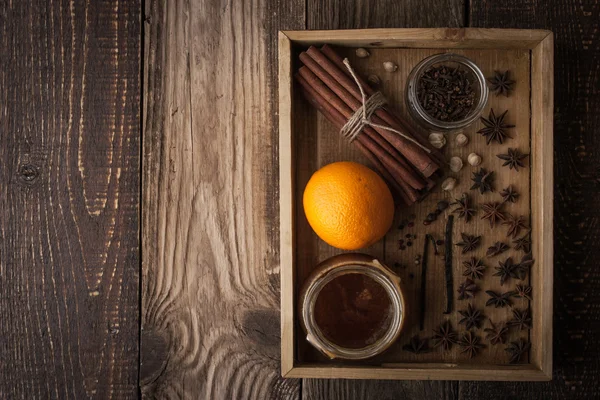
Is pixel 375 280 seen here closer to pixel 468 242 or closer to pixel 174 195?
pixel 468 242

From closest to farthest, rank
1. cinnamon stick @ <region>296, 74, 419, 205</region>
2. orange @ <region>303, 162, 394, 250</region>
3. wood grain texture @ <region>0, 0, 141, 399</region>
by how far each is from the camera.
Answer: orange @ <region>303, 162, 394, 250</region> < cinnamon stick @ <region>296, 74, 419, 205</region> < wood grain texture @ <region>0, 0, 141, 399</region>

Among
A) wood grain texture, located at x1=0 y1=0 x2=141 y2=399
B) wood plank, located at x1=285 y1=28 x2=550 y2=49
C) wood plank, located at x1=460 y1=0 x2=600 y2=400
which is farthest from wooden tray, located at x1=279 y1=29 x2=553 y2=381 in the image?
wood grain texture, located at x1=0 y1=0 x2=141 y2=399

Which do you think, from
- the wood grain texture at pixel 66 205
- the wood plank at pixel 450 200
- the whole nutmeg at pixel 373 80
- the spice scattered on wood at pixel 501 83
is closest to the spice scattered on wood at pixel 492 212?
the wood plank at pixel 450 200

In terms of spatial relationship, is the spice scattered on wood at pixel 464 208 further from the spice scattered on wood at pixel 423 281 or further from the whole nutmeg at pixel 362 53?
the whole nutmeg at pixel 362 53

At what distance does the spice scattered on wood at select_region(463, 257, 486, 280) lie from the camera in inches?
43.7

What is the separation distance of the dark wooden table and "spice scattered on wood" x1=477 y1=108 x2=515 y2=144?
0.48 feet

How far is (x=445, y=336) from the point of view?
1.11 m

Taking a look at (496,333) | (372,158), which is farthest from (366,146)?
(496,333)

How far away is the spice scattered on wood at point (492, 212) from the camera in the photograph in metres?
1.11

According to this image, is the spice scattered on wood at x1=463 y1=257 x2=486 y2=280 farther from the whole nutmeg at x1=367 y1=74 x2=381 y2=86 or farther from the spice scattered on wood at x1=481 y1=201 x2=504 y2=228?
the whole nutmeg at x1=367 y1=74 x2=381 y2=86

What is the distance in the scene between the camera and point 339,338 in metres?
1.03

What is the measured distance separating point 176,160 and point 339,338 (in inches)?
19.9

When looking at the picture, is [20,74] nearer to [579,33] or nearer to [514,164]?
[514,164]

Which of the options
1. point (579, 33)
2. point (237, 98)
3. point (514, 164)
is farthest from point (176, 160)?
point (579, 33)
